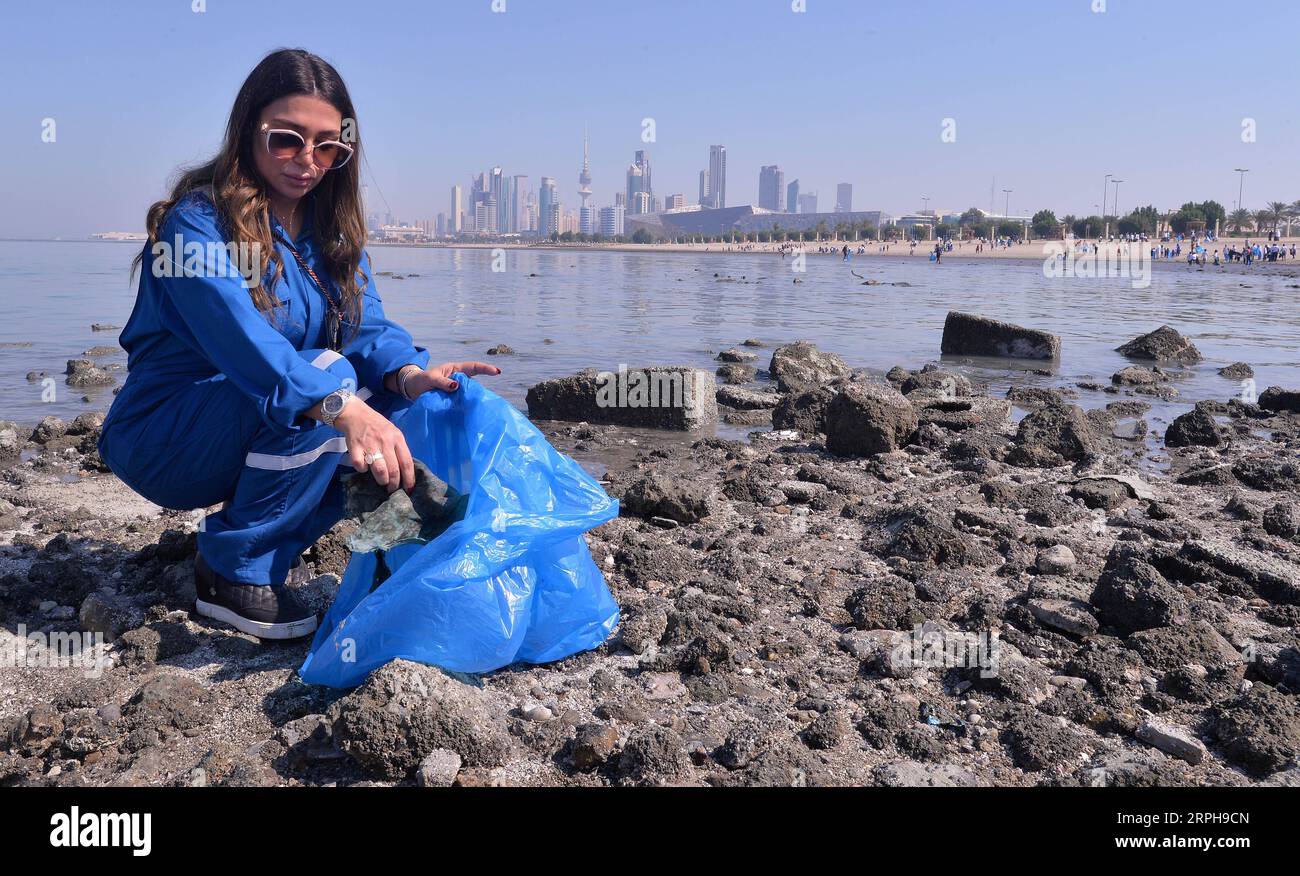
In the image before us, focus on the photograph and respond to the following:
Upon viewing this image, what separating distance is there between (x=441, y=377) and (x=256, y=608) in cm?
93

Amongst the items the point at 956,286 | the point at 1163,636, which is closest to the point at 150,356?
the point at 1163,636

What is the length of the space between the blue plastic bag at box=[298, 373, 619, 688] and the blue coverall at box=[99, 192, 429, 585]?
258 millimetres

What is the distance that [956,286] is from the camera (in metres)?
32.4

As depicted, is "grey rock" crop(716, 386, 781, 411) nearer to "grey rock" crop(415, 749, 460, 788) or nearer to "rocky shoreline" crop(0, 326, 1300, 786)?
"rocky shoreline" crop(0, 326, 1300, 786)

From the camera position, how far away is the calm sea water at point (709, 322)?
34.0 ft

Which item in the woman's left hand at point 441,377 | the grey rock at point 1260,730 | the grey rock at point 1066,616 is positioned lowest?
the grey rock at point 1260,730

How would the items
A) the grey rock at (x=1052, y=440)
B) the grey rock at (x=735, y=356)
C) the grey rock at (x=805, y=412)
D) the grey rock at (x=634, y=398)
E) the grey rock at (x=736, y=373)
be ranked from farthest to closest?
the grey rock at (x=735, y=356) < the grey rock at (x=736, y=373) < the grey rock at (x=634, y=398) < the grey rock at (x=805, y=412) < the grey rock at (x=1052, y=440)

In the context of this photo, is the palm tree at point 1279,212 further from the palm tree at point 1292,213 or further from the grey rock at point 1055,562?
the grey rock at point 1055,562

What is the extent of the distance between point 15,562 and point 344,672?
6.34 feet

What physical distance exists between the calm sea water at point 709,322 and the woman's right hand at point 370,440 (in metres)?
5.81

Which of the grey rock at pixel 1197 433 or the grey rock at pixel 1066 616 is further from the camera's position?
the grey rock at pixel 1197 433

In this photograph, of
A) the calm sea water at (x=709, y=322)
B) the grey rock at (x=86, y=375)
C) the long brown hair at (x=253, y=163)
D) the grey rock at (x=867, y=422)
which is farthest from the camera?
the calm sea water at (x=709, y=322)

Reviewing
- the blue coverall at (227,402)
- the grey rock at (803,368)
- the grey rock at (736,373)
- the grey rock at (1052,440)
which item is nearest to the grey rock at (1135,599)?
the grey rock at (1052,440)
